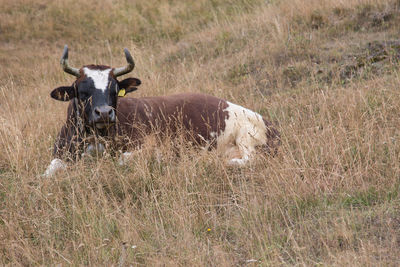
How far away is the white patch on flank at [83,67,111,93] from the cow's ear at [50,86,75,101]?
0.28 meters

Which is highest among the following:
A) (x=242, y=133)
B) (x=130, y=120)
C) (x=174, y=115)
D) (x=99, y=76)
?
(x=99, y=76)

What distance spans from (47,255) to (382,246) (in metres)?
2.55

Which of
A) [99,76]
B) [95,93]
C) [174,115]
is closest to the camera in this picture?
[95,93]

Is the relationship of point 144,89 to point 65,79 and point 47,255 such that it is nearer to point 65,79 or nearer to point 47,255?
point 65,79

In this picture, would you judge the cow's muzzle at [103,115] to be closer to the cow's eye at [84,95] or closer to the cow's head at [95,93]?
the cow's head at [95,93]

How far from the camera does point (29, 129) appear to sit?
23.6 feet

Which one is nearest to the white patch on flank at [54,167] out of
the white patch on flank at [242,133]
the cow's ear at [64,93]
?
the cow's ear at [64,93]

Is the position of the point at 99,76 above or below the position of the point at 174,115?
above

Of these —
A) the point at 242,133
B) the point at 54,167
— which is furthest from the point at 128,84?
the point at 242,133

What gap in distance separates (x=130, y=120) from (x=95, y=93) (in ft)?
2.56

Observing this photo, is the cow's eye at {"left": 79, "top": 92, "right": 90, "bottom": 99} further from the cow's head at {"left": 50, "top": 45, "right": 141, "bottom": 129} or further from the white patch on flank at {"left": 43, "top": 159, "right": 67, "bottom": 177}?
the white patch on flank at {"left": 43, "top": 159, "right": 67, "bottom": 177}

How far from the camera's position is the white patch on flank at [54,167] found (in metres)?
5.44

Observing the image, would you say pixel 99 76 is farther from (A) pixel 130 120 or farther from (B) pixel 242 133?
(B) pixel 242 133

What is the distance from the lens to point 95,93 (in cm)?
598
